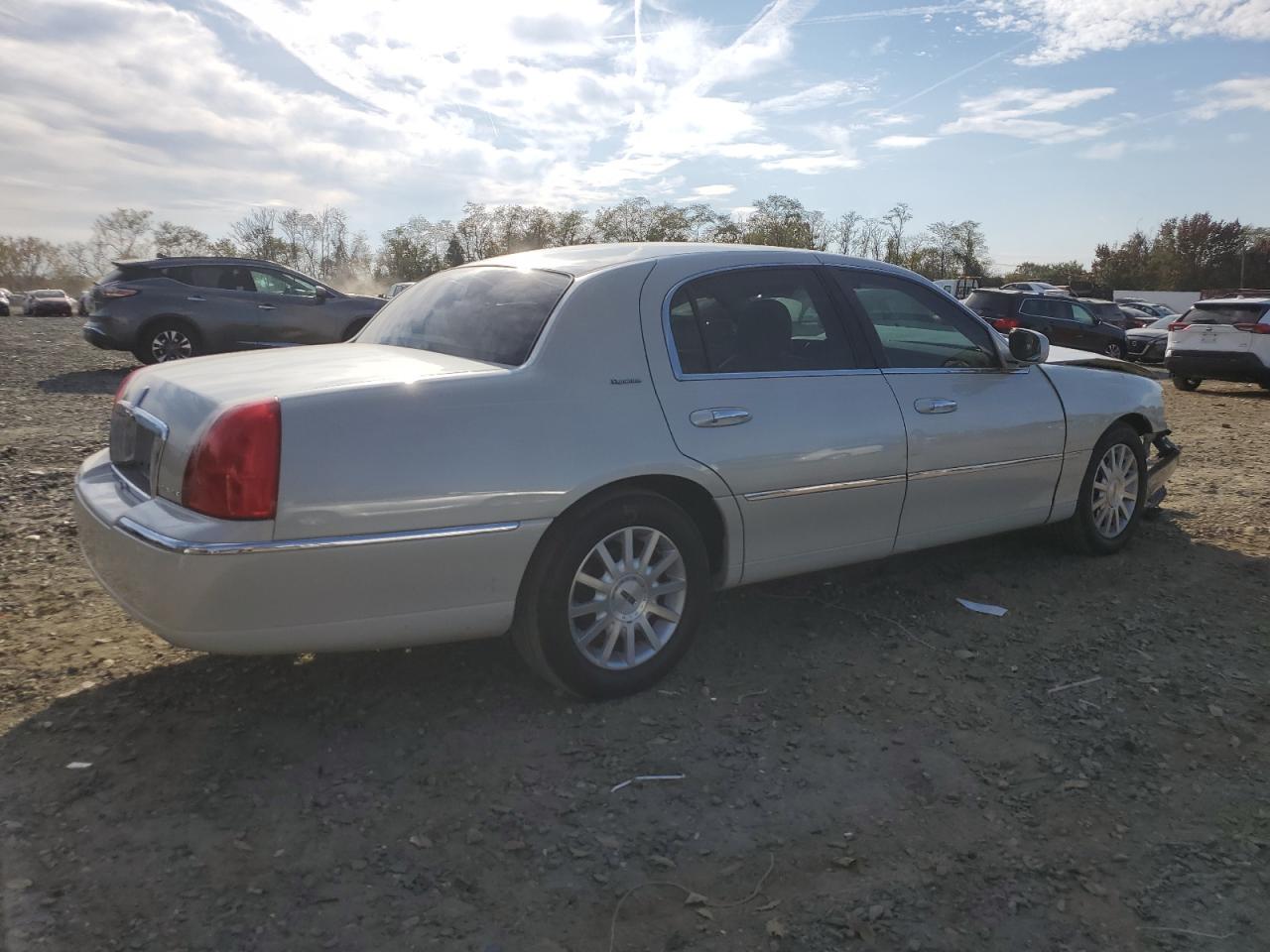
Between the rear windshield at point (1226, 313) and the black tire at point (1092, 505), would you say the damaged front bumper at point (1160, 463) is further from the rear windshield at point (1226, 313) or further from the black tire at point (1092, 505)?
the rear windshield at point (1226, 313)

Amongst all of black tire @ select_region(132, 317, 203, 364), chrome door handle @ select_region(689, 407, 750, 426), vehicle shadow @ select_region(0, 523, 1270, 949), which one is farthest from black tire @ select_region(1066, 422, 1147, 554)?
black tire @ select_region(132, 317, 203, 364)

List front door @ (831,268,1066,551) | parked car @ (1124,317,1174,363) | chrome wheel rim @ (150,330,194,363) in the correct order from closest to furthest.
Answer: front door @ (831,268,1066,551) < chrome wheel rim @ (150,330,194,363) < parked car @ (1124,317,1174,363)

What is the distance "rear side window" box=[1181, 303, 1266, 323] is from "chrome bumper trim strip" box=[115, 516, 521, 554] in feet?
51.6

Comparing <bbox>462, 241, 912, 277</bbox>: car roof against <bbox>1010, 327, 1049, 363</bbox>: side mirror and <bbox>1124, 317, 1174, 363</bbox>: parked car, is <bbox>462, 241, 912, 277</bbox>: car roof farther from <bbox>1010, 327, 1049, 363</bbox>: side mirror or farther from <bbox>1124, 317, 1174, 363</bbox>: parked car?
<bbox>1124, 317, 1174, 363</bbox>: parked car

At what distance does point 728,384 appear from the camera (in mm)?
3740

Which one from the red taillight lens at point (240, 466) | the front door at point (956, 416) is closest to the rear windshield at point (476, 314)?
the red taillight lens at point (240, 466)

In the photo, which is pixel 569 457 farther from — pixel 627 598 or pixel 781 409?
pixel 781 409

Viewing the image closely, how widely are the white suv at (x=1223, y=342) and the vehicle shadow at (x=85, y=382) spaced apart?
601 inches

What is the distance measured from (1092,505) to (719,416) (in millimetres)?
2718

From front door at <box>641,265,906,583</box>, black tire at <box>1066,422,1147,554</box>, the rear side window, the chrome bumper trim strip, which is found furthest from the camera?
the rear side window

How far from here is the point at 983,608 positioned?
4.62 meters

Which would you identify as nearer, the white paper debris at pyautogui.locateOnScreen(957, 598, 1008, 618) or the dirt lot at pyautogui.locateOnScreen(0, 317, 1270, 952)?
the dirt lot at pyautogui.locateOnScreen(0, 317, 1270, 952)

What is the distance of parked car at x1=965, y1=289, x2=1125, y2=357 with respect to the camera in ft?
61.4

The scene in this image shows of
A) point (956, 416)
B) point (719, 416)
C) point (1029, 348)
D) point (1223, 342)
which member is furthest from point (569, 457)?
point (1223, 342)
